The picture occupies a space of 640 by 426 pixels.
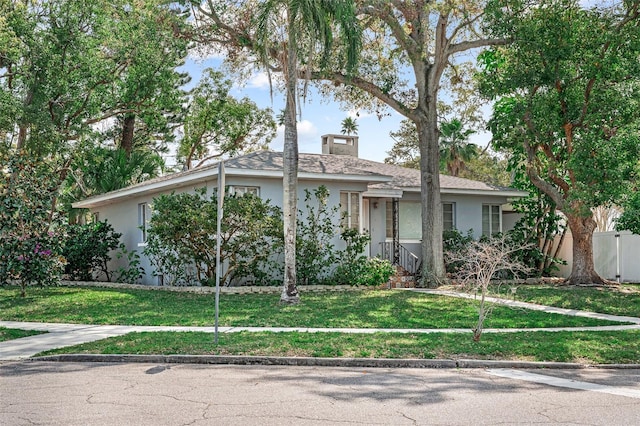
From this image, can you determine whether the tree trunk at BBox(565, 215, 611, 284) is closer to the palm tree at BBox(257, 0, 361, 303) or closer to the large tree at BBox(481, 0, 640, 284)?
the large tree at BBox(481, 0, 640, 284)

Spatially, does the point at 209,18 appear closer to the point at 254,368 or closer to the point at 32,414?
the point at 254,368

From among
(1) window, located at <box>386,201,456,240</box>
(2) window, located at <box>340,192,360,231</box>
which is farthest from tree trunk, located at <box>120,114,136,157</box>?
(2) window, located at <box>340,192,360,231</box>

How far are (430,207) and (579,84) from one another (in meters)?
6.36

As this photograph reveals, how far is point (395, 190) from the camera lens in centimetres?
2453

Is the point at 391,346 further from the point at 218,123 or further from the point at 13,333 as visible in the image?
the point at 218,123

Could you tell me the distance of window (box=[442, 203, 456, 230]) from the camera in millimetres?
27109

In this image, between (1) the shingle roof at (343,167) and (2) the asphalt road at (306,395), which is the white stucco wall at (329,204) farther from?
(2) the asphalt road at (306,395)

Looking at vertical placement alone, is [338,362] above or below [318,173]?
below

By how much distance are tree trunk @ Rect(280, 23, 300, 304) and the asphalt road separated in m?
7.64

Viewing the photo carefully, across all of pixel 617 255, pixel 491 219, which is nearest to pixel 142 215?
pixel 491 219

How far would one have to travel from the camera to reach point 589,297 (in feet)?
63.7

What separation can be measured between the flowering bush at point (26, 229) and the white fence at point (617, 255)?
2027 cm

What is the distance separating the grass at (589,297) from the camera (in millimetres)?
17109

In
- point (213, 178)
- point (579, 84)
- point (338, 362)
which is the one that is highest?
point (579, 84)
